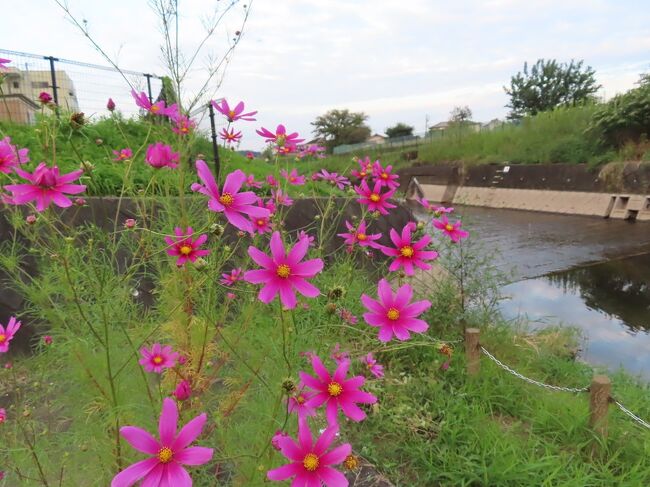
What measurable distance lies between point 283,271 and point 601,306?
4.49 metres

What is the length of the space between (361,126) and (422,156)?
2661 centimetres

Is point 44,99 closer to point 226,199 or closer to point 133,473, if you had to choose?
point 226,199

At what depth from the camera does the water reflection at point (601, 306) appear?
334cm

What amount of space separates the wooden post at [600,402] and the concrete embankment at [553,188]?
5300 millimetres

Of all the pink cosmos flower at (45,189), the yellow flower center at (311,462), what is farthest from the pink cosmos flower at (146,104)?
the yellow flower center at (311,462)

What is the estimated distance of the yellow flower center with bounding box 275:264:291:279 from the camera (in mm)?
739

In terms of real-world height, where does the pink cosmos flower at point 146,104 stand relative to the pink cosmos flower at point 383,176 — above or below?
above

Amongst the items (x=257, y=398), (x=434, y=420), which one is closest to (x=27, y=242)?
(x=257, y=398)

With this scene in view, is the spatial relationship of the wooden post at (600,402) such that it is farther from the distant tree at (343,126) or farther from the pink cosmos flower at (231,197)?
the distant tree at (343,126)

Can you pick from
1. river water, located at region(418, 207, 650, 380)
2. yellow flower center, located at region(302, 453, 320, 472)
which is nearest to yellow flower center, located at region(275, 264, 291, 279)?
yellow flower center, located at region(302, 453, 320, 472)

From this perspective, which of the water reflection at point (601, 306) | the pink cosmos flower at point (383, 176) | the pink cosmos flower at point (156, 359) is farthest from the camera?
the water reflection at point (601, 306)

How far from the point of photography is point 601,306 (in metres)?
4.29

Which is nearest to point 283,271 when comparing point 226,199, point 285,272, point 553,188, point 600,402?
point 285,272

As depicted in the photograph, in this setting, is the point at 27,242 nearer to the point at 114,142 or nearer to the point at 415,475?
the point at 114,142
